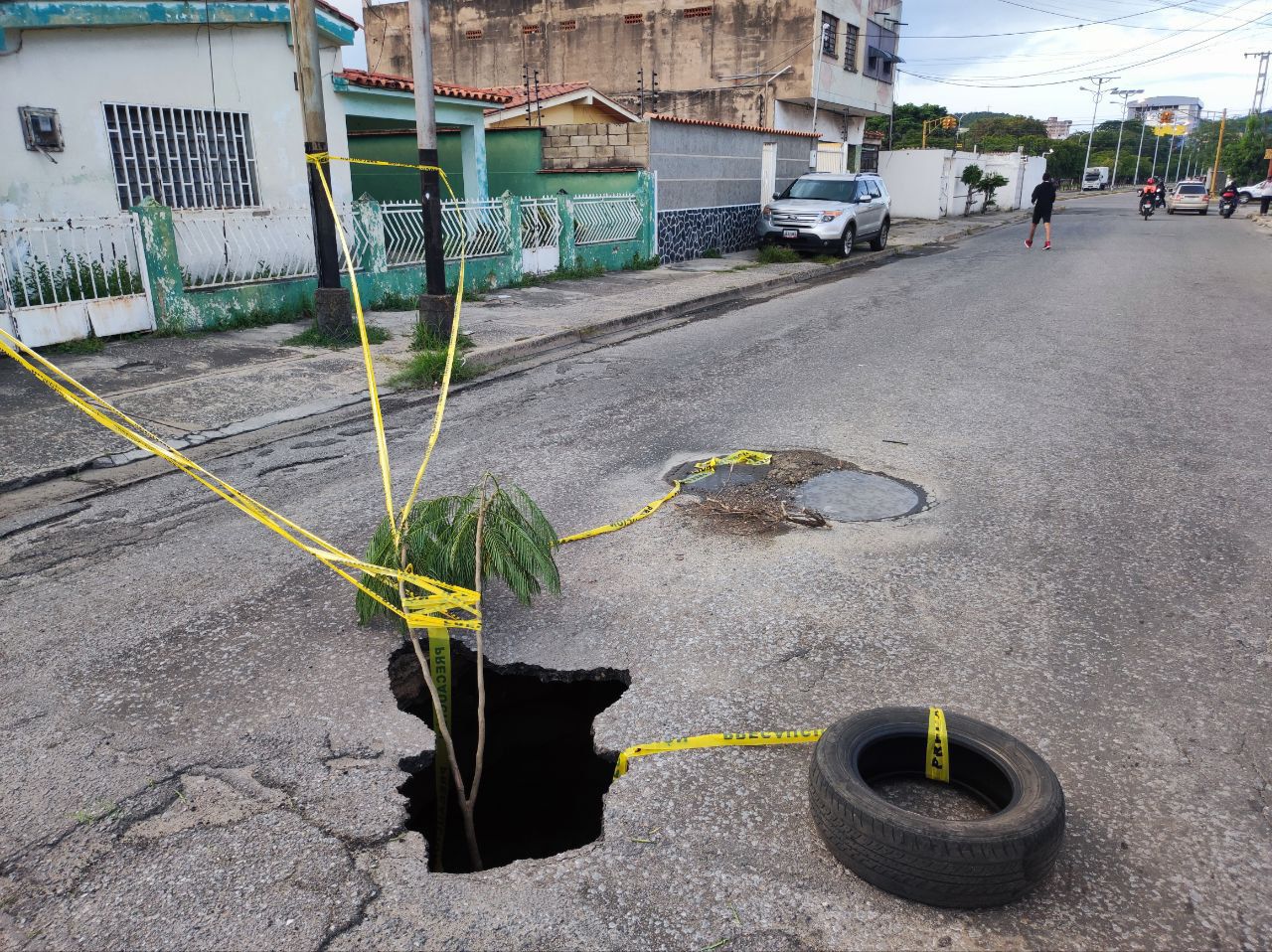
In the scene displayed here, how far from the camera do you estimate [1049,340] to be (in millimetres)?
10062

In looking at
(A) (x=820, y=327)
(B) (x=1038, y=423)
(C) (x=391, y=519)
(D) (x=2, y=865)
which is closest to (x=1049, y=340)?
(A) (x=820, y=327)

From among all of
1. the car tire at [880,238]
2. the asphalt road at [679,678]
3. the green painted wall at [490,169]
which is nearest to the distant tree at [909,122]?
the car tire at [880,238]

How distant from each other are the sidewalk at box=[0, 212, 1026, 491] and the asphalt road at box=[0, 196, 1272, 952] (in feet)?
2.05

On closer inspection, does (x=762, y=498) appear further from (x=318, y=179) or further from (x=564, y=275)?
(x=564, y=275)

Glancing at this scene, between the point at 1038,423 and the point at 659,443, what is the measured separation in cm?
290

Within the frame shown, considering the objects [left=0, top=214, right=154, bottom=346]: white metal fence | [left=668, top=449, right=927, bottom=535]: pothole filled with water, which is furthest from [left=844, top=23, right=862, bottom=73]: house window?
[left=668, top=449, right=927, bottom=535]: pothole filled with water

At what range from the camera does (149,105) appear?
10.5 m

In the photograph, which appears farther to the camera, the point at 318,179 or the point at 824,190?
the point at 824,190

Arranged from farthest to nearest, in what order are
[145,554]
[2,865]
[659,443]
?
[659,443] < [145,554] < [2,865]

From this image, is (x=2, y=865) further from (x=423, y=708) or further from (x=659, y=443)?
(x=659, y=443)

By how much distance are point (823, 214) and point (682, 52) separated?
39.5 ft

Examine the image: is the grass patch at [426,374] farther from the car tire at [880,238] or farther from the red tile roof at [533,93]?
the car tire at [880,238]

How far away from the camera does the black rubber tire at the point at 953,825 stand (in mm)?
2301

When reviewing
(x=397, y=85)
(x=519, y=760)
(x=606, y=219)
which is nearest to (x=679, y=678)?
(x=519, y=760)
